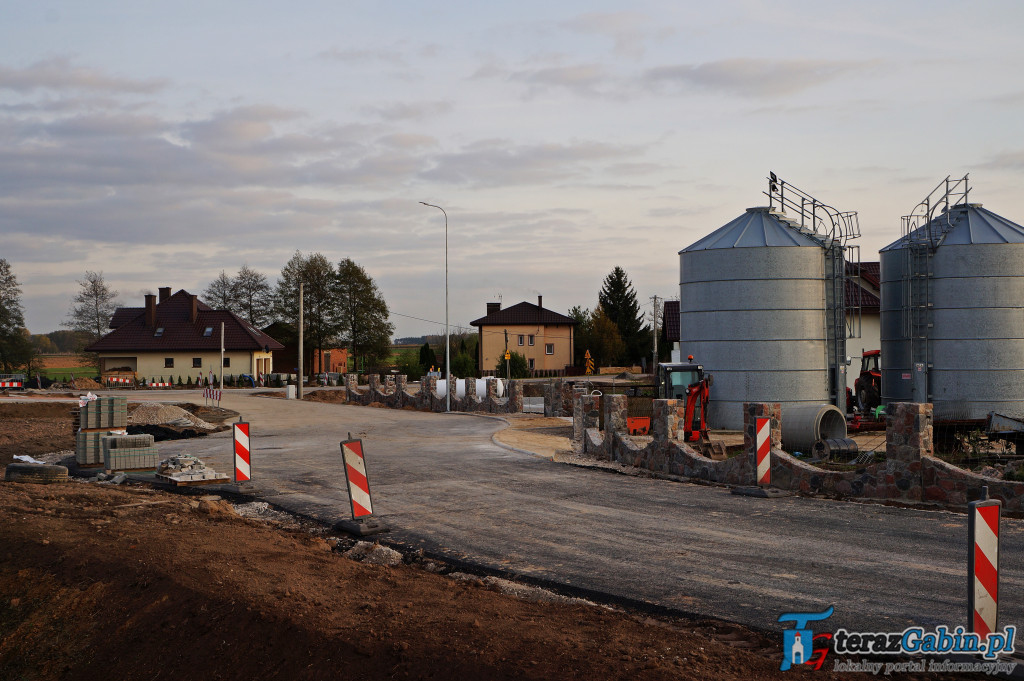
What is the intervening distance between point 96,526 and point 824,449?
14933 mm

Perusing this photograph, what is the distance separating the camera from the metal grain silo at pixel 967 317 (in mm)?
25047

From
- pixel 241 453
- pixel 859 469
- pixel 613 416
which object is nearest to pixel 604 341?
pixel 613 416

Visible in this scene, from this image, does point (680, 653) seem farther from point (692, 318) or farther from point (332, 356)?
point (332, 356)

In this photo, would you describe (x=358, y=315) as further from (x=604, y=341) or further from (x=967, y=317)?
(x=967, y=317)

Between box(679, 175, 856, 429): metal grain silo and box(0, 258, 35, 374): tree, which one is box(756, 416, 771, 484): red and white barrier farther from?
box(0, 258, 35, 374): tree

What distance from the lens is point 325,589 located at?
812 centimetres

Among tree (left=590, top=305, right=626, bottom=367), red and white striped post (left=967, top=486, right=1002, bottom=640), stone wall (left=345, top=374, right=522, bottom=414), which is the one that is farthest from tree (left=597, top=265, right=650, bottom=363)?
red and white striped post (left=967, top=486, right=1002, bottom=640)

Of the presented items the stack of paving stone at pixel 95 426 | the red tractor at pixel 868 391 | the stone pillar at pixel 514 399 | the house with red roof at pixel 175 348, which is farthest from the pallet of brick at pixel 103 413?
the house with red roof at pixel 175 348

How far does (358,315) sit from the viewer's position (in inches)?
3250

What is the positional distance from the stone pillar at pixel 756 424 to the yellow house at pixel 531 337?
65.5 metres

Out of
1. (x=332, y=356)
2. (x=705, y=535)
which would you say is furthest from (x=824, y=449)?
(x=332, y=356)

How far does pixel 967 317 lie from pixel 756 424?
552 inches

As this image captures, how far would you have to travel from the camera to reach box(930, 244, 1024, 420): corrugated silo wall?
82.1 ft

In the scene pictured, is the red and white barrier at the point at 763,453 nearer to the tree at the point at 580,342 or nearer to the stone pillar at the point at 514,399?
the stone pillar at the point at 514,399
